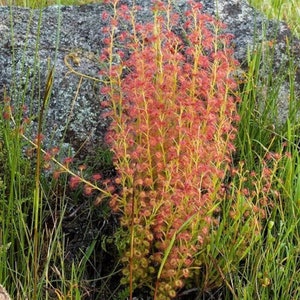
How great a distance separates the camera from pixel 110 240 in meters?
2.54

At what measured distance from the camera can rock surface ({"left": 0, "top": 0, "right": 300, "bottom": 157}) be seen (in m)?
3.10

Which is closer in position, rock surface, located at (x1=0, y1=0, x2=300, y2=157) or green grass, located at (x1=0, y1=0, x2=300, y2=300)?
green grass, located at (x1=0, y1=0, x2=300, y2=300)

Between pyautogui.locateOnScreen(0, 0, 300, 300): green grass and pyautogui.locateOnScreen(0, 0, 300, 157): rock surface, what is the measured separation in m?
0.16

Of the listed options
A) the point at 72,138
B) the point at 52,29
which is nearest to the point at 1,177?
the point at 72,138

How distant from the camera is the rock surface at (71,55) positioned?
10.2ft

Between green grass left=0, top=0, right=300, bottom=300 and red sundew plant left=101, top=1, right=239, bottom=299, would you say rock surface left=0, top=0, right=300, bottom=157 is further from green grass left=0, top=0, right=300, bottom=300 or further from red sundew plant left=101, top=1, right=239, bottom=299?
red sundew plant left=101, top=1, right=239, bottom=299

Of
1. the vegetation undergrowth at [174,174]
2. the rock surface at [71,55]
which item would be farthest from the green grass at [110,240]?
the rock surface at [71,55]

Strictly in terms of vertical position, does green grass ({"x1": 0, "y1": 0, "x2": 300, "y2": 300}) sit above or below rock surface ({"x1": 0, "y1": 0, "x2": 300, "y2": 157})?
below

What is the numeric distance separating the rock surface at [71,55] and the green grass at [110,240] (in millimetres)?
156

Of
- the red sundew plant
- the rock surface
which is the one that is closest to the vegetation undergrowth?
the red sundew plant

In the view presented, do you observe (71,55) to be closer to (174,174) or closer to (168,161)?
(168,161)

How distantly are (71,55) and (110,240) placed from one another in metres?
1.10

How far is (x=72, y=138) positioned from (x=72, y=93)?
8.3 inches

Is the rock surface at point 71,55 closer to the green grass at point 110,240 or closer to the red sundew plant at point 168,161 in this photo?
the green grass at point 110,240
